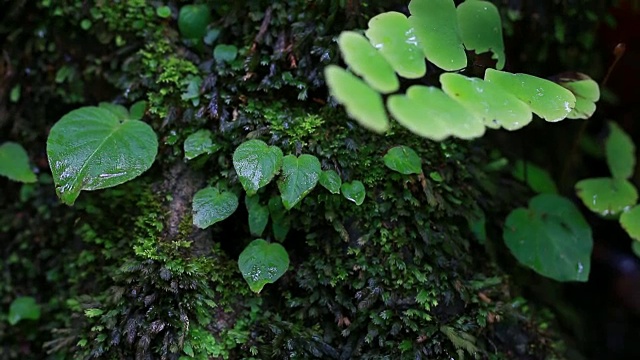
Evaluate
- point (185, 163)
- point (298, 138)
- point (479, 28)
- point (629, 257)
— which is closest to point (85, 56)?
point (185, 163)

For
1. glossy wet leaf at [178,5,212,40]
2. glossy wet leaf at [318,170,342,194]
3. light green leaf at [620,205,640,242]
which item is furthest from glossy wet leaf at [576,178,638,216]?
glossy wet leaf at [178,5,212,40]

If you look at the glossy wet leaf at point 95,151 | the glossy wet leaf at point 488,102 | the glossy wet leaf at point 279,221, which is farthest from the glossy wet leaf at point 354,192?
the glossy wet leaf at point 95,151

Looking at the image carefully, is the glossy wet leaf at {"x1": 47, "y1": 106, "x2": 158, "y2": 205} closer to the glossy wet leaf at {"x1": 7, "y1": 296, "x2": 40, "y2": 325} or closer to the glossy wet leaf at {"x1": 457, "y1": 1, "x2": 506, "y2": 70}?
the glossy wet leaf at {"x1": 7, "y1": 296, "x2": 40, "y2": 325}

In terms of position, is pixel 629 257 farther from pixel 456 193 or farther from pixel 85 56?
pixel 85 56

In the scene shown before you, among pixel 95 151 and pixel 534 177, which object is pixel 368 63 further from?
pixel 534 177

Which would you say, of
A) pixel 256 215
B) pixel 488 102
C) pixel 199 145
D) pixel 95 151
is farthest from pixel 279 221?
pixel 488 102

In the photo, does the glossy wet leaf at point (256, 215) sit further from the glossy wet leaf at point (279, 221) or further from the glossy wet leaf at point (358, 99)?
the glossy wet leaf at point (358, 99)
